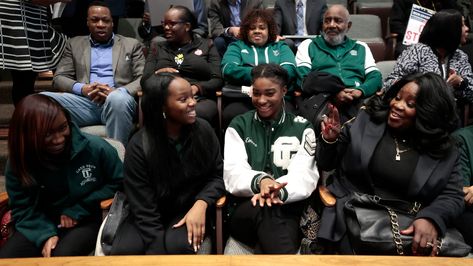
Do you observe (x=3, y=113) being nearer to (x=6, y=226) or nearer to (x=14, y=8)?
(x=14, y=8)

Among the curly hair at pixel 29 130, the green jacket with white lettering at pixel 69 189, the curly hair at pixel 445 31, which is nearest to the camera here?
the curly hair at pixel 29 130

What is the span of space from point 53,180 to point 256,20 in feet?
5.91

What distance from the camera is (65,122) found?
1745 millimetres

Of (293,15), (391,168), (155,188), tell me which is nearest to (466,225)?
(391,168)

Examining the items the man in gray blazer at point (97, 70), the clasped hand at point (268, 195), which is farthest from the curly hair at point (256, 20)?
the clasped hand at point (268, 195)

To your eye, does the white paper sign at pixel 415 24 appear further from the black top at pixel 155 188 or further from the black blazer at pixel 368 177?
the black top at pixel 155 188

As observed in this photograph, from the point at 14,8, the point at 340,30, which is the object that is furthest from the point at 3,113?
the point at 340,30

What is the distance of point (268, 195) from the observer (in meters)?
1.78

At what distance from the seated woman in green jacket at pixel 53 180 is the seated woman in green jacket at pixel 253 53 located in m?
1.16

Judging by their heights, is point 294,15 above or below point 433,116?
above

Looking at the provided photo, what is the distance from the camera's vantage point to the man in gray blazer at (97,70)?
2.78m

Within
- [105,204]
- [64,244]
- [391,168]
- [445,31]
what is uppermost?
[445,31]

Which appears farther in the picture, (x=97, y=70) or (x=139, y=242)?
(x=97, y=70)

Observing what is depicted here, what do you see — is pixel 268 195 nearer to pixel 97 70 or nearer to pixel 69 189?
pixel 69 189
